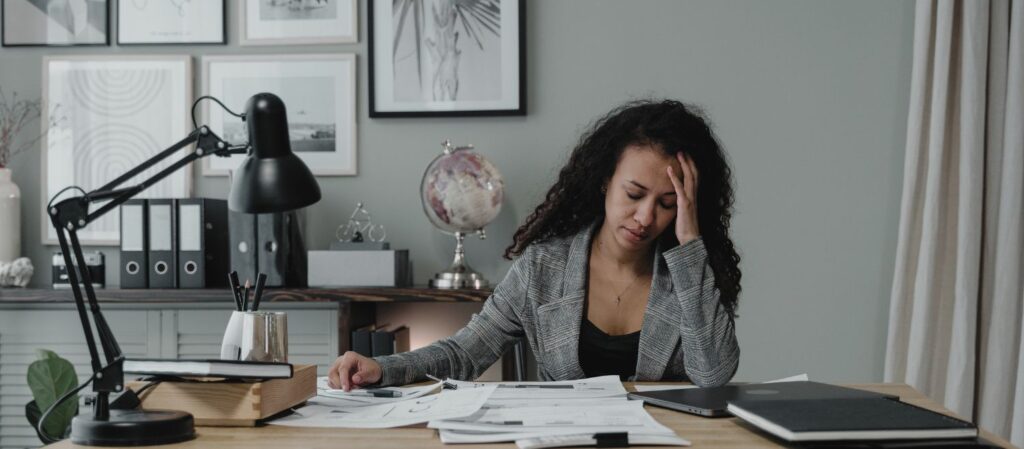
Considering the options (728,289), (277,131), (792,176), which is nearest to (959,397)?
(792,176)

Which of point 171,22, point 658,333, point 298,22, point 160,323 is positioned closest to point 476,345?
point 658,333

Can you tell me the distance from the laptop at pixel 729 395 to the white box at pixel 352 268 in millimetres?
1518

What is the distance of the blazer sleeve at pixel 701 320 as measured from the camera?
1829mm

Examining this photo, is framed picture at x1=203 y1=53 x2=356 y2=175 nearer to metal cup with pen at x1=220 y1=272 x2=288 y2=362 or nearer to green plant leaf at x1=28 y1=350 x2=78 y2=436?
green plant leaf at x1=28 y1=350 x2=78 y2=436

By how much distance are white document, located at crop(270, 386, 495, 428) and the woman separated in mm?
336

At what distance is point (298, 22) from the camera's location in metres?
3.12

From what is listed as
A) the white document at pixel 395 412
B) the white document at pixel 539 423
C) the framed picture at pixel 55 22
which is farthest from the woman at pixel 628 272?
the framed picture at pixel 55 22

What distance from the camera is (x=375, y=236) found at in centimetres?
312

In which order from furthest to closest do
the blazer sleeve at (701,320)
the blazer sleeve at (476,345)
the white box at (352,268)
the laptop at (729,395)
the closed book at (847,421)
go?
1. the white box at (352,268)
2. the blazer sleeve at (701,320)
3. the blazer sleeve at (476,345)
4. the laptop at (729,395)
5. the closed book at (847,421)

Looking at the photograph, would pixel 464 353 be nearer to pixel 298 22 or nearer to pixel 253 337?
pixel 253 337

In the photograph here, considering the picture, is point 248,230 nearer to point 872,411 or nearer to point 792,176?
point 792,176

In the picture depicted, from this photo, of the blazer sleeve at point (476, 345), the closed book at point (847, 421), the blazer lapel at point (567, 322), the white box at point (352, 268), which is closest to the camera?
the closed book at point (847, 421)

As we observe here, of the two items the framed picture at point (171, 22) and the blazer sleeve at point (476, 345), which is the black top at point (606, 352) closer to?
the blazer sleeve at point (476, 345)

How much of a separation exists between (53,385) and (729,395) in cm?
209
